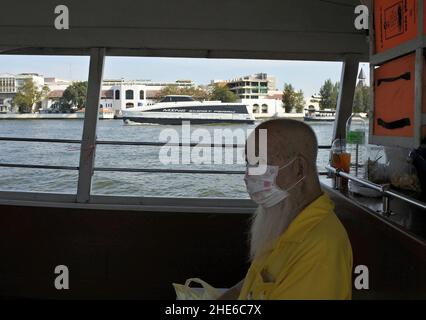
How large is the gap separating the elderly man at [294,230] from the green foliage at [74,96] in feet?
8.56

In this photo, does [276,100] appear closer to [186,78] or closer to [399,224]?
[186,78]

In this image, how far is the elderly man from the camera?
104cm

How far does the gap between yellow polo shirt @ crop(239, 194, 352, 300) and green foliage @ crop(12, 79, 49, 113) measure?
3146mm

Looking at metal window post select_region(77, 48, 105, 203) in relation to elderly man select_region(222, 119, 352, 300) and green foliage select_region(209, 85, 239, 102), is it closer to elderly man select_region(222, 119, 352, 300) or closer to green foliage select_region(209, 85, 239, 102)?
green foliage select_region(209, 85, 239, 102)

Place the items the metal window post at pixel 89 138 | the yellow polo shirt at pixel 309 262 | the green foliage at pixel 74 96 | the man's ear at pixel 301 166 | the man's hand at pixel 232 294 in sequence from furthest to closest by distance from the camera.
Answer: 1. the green foliage at pixel 74 96
2. the metal window post at pixel 89 138
3. the man's hand at pixel 232 294
4. the man's ear at pixel 301 166
5. the yellow polo shirt at pixel 309 262

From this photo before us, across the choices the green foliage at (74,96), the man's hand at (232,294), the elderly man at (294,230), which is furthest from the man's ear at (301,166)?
the green foliage at (74,96)

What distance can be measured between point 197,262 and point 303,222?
7.75ft

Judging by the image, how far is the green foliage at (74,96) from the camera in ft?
11.8

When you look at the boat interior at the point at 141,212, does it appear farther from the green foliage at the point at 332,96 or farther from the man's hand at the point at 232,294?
the man's hand at the point at 232,294

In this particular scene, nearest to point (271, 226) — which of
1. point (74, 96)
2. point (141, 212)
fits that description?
point (141, 212)

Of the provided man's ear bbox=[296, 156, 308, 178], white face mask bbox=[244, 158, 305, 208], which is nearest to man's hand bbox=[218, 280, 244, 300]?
white face mask bbox=[244, 158, 305, 208]

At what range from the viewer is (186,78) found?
3719 mm

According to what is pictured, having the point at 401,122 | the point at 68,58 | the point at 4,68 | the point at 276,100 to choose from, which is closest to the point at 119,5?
the point at 68,58

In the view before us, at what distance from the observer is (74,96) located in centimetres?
364
